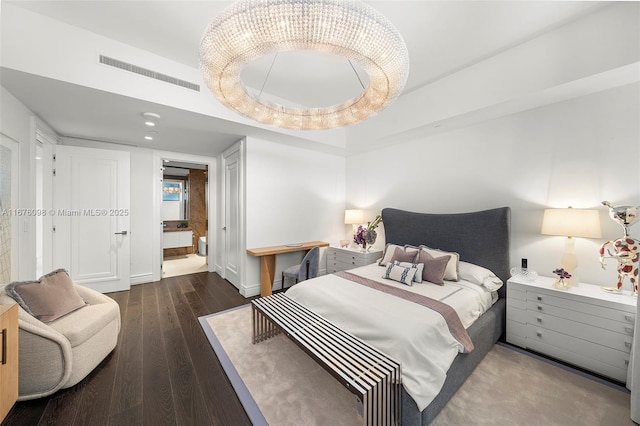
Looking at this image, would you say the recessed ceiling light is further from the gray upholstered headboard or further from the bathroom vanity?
the bathroom vanity

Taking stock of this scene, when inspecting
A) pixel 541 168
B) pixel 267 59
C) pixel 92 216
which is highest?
pixel 267 59

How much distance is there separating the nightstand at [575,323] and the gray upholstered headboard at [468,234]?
1.07 ft

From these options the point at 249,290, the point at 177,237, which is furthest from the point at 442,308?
the point at 177,237

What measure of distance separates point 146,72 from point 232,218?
2.33 m

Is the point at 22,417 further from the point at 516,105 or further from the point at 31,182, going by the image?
the point at 516,105

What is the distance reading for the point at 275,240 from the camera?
3895mm

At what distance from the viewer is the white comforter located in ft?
4.69

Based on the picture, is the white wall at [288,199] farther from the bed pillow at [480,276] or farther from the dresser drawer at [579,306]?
the dresser drawer at [579,306]

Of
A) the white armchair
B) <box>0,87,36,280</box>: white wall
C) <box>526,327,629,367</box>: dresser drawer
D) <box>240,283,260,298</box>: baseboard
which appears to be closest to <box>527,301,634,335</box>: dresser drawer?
<box>526,327,629,367</box>: dresser drawer

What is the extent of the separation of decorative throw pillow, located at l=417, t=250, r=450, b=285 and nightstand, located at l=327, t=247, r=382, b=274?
1.17m

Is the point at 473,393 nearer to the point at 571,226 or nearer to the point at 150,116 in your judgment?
the point at 571,226

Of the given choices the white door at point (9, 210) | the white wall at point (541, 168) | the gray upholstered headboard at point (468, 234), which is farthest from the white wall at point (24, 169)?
the white wall at point (541, 168)

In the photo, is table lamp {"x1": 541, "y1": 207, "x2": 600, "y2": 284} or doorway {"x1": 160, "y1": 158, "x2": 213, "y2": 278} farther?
doorway {"x1": 160, "y1": 158, "x2": 213, "y2": 278}

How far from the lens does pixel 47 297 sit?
6.17 feet
